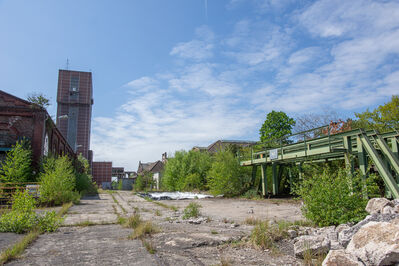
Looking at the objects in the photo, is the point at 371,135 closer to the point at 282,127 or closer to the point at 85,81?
the point at 282,127

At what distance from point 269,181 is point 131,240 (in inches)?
647

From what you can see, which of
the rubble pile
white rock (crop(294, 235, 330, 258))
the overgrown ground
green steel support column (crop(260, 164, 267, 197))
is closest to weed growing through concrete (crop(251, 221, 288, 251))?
the overgrown ground

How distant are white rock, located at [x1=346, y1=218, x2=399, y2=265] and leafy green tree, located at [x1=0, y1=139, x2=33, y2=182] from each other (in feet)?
60.2

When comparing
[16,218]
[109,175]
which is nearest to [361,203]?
[16,218]

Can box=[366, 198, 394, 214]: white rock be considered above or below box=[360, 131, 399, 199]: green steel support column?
below

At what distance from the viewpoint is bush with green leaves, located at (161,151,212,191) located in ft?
107

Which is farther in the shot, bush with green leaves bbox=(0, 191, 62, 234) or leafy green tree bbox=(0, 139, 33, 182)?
leafy green tree bbox=(0, 139, 33, 182)

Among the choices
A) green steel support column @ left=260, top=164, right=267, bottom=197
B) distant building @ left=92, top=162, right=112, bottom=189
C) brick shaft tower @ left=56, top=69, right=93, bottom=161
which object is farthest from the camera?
brick shaft tower @ left=56, top=69, right=93, bottom=161

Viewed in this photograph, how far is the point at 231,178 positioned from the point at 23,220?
52.6 feet

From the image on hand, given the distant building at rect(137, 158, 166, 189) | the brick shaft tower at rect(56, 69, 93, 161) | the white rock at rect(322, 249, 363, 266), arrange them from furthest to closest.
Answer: the brick shaft tower at rect(56, 69, 93, 161)
the distant building at rect(137, 158, 166, 189)
the white rock at rect(322, 249, 363, 266)

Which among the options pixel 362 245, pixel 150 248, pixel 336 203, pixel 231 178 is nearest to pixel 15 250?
pixel 150 248

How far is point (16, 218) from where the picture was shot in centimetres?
662

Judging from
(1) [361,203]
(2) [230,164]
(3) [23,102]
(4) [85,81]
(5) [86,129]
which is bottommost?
(1) [361,203]

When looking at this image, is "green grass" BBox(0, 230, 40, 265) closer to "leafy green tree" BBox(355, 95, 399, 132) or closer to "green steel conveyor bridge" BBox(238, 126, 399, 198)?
"green steel conveyor bridge" BBox(238, 126, 399, 198)
